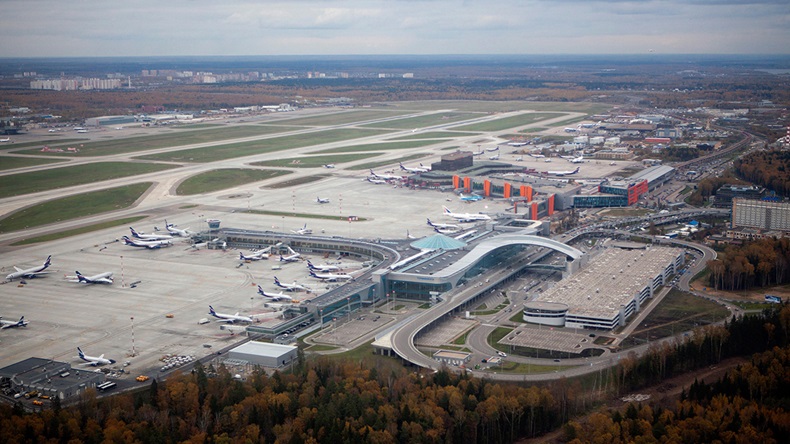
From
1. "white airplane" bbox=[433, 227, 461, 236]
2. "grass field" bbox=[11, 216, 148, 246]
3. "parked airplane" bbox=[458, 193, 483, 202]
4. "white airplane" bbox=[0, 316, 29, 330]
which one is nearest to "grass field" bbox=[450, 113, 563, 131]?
"parked airplane" bbox=[458, 193, 483, 202]

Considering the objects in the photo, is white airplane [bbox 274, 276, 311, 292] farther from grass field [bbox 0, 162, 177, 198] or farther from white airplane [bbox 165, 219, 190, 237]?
grass field [bbox 0, 162, 177, 198]

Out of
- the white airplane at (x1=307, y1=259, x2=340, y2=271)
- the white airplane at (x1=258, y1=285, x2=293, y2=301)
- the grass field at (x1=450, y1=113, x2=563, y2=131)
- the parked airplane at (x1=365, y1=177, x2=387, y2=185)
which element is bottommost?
the white airplane at (x1=258, y1=285, x2=293, y2=301)

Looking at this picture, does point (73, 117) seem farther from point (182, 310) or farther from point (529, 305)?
point (529, 305)

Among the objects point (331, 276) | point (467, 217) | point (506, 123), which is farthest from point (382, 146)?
point (331, 276)

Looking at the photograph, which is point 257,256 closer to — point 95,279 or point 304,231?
point 304,231

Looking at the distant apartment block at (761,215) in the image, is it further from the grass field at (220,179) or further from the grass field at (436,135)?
the grass field at (436,135)

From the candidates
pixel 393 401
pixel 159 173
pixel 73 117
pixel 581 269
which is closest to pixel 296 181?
pixel 159 173
